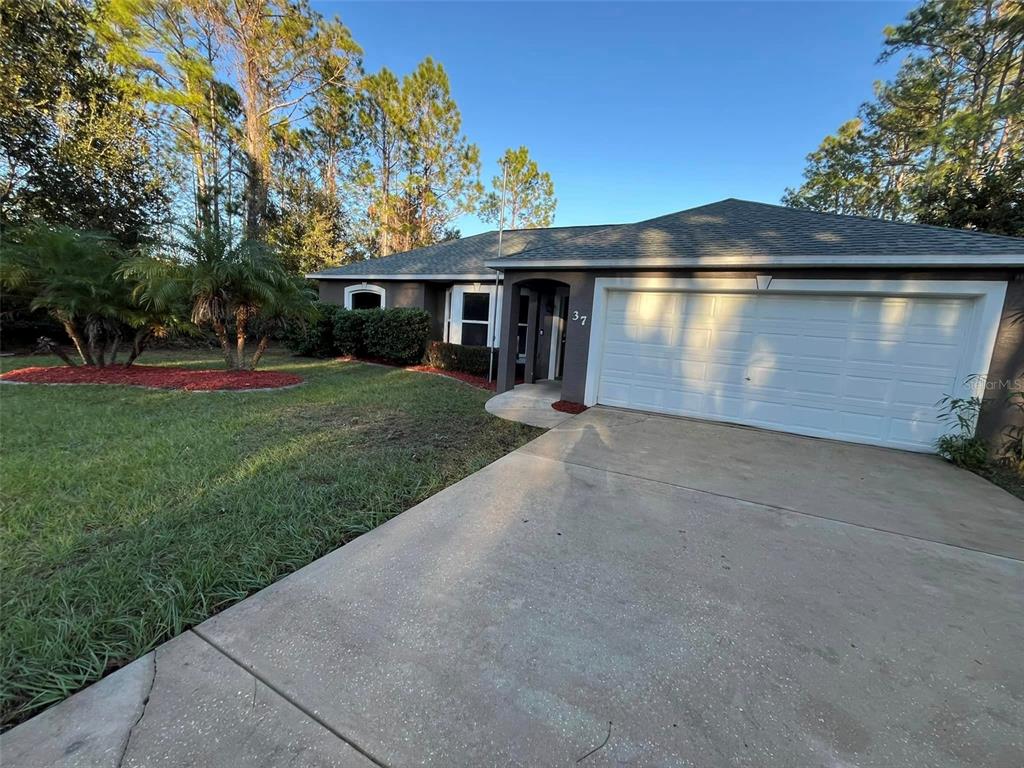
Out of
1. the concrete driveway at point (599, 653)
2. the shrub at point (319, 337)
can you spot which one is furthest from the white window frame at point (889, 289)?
the shrub at point (319, 337)

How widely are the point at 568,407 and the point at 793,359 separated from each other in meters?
3.39

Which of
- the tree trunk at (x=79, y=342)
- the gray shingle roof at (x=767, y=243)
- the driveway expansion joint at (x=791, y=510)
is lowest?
the driveway expansion joint at (x=791, y=510)

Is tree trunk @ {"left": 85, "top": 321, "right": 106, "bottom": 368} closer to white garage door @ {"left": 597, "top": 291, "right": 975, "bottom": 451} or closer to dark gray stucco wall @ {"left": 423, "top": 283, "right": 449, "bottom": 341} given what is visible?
dark gray stucco wall @ {"left": 423, "top": 283, "right": 449, "bottom": 341}

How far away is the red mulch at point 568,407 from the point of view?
701cm

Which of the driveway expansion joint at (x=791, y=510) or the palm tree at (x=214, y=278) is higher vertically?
the palm tree at (x=214, y=278)

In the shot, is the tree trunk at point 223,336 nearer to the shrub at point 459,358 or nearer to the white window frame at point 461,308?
the shrub at point 459,358

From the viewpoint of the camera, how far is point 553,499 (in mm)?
3514

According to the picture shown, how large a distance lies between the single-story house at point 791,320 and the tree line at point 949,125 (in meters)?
6.85

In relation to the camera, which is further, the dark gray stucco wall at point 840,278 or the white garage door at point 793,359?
the white garage door at point 793,359

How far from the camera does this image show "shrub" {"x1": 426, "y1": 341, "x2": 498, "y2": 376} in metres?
10.7

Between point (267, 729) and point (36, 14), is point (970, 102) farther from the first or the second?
point (36, 14)

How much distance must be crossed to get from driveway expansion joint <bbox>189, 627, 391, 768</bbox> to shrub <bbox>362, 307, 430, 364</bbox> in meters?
9.66

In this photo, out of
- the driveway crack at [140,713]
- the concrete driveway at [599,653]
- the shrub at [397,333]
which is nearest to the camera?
the driveway crack at [140,713]

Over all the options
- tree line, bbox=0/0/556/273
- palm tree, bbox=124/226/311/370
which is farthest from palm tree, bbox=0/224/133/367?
tree line, bbox=0/0/556/273
